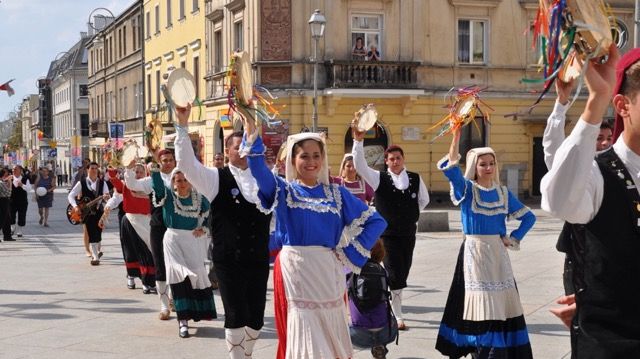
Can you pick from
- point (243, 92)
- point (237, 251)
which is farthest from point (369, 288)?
point (243, 92)

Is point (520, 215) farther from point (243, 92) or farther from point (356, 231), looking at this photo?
point (243, 92)

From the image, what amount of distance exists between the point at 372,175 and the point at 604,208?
652 centimetres

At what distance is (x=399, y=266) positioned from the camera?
Answer: 391 inches

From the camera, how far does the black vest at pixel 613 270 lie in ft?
10.0

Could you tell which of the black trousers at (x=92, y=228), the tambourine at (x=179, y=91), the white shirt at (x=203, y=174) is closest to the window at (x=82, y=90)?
the black trousers at (x=92, y=228)

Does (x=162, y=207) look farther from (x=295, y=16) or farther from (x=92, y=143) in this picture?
(x=92, y=143)

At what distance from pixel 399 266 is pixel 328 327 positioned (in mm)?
4000

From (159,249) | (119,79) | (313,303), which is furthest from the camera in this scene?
(119,79)

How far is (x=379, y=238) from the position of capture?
7844mm

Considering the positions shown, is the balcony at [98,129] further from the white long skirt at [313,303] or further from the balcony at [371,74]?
the white long skirt at [313,303]

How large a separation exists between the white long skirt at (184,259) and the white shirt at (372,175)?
1.95 m

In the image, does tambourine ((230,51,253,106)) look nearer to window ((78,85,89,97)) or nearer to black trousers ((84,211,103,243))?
black trousers ((84,211,103,243))

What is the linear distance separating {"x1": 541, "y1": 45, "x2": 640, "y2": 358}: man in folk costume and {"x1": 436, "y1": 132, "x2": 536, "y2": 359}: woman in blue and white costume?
4353mm

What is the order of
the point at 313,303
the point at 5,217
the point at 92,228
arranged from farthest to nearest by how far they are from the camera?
the point at 5,217 < the point at 92,228 < the point at 313,303
